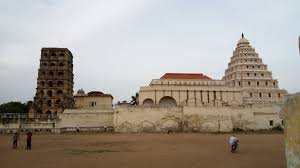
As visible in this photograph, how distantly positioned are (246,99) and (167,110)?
687 inches

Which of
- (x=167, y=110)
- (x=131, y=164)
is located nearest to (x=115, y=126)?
(x=167, y=110)

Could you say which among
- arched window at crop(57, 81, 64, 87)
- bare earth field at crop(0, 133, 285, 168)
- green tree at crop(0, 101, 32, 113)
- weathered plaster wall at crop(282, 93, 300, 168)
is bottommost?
bare earth field at crop(0, 133, 285, 168)

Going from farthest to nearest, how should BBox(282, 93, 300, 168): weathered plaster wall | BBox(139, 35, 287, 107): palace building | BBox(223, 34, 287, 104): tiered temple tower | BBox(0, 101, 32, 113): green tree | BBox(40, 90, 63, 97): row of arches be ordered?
BBox(0, 101, 32, 113): green tree, BBox(40, 90, 63, 97): row of arches, BBox(223, 34, 287, 104): tiered temple tower, BBox(139, 35, 287, 107): palace building, BBox(282, 93, 300, 168): weathered plaster wall

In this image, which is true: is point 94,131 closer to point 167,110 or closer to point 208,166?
point 167,110

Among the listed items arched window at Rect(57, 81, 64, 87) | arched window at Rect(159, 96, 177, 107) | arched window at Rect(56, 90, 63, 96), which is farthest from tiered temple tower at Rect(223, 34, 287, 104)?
arched window at Rect(56, 90, 63, 96)

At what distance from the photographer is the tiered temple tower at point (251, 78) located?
54750mm

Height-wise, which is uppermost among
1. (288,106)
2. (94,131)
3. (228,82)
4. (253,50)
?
(253,50)

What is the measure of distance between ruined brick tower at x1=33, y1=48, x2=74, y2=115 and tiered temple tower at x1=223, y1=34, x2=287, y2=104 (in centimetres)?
3174

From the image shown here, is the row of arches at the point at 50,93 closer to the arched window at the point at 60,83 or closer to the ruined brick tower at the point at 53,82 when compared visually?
the ruined brick tower at the point at 53,82

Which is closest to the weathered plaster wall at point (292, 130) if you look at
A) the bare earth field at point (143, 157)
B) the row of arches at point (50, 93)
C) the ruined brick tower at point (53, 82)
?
the bare earth field at point (143, 157)

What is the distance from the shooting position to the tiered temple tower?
54.8m

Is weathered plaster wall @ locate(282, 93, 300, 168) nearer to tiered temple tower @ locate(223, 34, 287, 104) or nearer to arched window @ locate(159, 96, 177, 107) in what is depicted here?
arched window @ locate(159, 96, 177, 107)

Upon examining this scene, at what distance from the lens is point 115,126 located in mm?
45688

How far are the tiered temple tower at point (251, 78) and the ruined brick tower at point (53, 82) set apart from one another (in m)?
31.7
